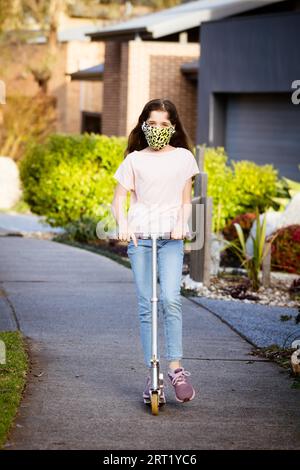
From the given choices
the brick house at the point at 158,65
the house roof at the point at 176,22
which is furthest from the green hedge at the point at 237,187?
the brick house at the point at 158,65

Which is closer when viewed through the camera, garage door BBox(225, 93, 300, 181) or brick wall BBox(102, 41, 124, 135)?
garage door BBox(225, 93, 300, 181)

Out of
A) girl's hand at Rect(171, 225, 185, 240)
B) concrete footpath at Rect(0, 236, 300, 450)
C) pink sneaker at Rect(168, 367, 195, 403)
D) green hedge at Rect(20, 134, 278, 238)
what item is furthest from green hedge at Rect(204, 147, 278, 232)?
girl's hand at Rect(171, 225, 185, 240)

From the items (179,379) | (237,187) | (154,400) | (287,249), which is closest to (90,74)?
(237,187)

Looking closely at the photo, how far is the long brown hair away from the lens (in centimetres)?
677

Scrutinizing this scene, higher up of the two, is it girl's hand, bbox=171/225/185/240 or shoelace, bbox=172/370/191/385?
girl's hand, bbox=171/225/185/240

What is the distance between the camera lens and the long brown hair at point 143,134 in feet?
22.2

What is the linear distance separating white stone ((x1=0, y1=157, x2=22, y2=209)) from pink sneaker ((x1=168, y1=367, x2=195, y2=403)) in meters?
19.2

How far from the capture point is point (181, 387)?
667 centimetres

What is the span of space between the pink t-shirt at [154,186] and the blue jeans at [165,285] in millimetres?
150

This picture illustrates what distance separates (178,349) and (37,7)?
3893cm

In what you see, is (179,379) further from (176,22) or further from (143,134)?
(176,22)

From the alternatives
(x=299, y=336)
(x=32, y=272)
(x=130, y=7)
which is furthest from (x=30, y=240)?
(x=130, y=7)

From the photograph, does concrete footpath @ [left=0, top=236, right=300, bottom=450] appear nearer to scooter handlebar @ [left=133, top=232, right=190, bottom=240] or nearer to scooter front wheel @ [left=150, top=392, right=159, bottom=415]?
scooter front wheel @ [left=150, top=392, right=159, bottom=415]
